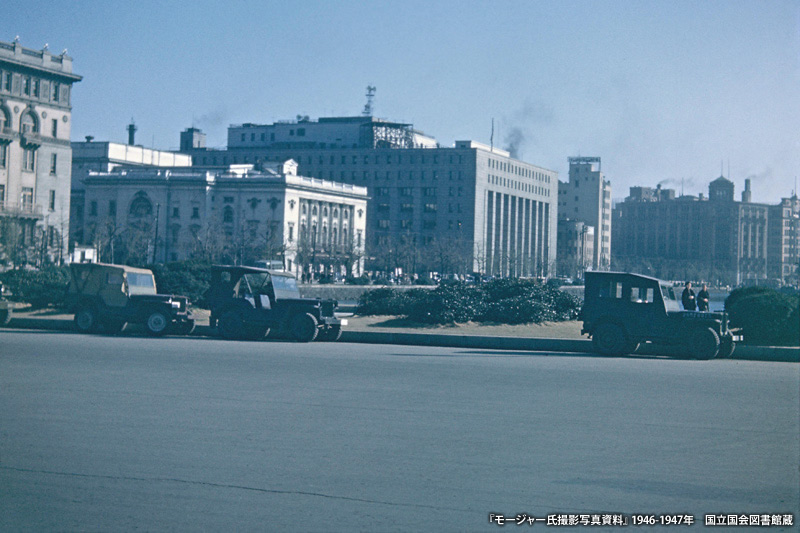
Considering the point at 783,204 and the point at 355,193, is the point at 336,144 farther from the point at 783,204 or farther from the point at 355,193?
the point at 783,204

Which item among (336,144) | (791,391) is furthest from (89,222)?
(791,391)

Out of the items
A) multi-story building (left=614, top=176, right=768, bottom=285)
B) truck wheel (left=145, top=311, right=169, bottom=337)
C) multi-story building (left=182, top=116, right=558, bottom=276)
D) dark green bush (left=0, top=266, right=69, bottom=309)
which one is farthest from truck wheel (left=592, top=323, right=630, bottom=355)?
multi-story building (left=182, top=116, right=558, bottom=276)

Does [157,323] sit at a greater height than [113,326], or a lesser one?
greater

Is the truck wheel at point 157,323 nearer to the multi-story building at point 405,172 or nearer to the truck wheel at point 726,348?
the truck wheel at point 726,348

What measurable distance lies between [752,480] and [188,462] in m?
5.73

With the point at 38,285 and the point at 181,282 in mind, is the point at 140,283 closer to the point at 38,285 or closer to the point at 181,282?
the point at 181,282

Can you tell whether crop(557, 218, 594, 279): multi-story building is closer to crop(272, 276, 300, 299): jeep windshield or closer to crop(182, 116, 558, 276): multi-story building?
crop(182, 116, 558, 276): multi-story building

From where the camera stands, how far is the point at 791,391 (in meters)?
17.2

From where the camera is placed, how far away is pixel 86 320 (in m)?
29.2

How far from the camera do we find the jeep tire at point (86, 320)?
29.1 metres

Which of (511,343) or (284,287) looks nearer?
(511,343)

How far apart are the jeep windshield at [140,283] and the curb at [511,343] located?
78.5 inches

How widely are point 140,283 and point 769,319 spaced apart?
19018 millimetres

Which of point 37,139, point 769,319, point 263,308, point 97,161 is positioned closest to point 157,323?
point 263,308
